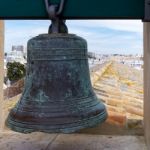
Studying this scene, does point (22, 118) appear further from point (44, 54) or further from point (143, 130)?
point (143, 130)

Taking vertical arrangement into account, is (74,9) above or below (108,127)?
above

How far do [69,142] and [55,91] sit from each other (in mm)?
1337

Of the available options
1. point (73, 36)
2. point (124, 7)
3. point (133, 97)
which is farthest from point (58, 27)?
point (133, 97)

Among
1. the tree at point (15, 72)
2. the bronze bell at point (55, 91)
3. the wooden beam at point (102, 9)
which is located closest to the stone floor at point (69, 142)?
the bronze bell at point (55, 91)

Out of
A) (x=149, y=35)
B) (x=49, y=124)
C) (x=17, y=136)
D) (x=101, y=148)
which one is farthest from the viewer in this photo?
(x=17, y=136)

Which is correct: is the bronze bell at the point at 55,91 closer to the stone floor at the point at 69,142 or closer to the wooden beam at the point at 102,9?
the wooden beam at the point at 102,9

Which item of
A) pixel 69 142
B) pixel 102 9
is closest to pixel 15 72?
pixel 69 142

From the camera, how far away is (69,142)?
2871 millimetres

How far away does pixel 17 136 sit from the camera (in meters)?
2.99

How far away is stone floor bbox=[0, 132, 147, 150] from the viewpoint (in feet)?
9.02

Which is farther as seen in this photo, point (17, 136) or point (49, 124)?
point (17, 136)

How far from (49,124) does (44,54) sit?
29cm

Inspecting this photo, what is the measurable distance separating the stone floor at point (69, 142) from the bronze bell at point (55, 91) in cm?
113

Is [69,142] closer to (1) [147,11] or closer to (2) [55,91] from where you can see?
(2) [55,91]
